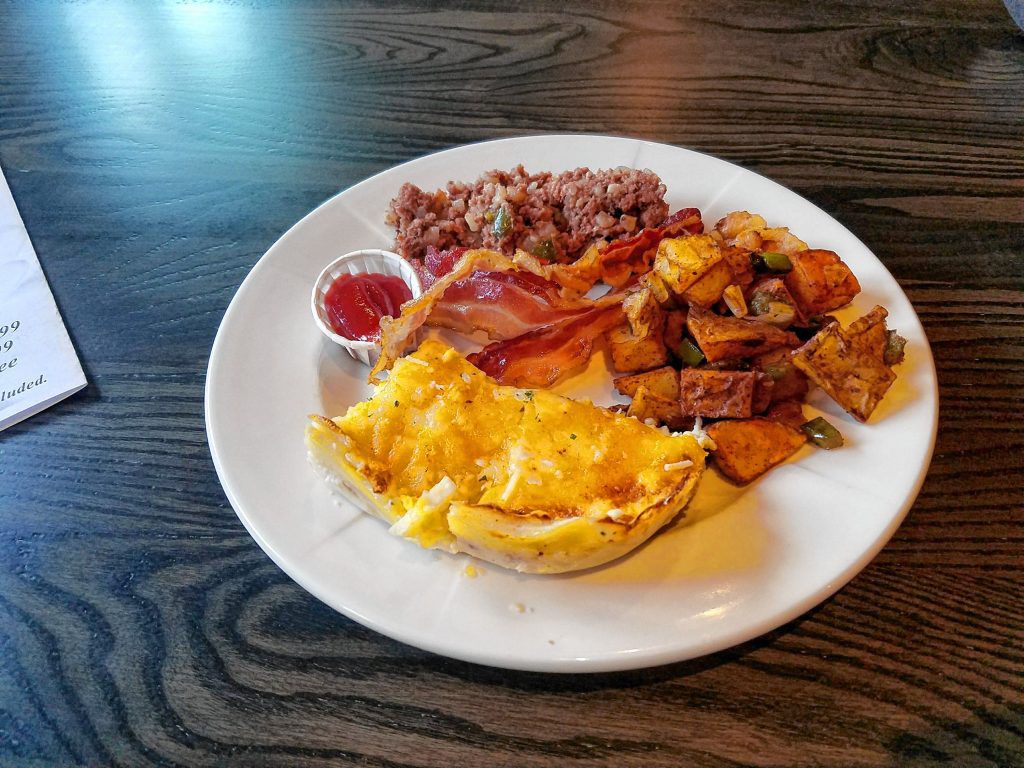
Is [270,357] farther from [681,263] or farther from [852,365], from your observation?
[852,365]

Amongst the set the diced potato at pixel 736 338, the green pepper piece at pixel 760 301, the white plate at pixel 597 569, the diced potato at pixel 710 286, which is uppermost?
the diced potato at pixel 710 286

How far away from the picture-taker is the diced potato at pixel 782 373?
2.08 m

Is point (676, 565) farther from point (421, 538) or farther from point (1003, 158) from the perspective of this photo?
point (1003, 158)

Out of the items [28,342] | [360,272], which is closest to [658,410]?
[360,272]

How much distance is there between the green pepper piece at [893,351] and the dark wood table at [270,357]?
13.1 inches

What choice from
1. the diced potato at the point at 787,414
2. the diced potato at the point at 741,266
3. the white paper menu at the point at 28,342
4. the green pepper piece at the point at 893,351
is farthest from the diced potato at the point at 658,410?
the white paper menu at the point at 28,342

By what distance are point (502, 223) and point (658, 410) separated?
2.91 feet

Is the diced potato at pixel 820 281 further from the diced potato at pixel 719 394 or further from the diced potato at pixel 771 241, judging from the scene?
the diced potato at pixel 719 394

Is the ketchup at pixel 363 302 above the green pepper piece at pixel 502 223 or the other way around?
the other way around

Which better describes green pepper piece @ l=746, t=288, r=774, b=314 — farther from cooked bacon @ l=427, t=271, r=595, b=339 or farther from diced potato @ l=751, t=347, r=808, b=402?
cooked bacon @ l=427, t=271, r=595, b=339

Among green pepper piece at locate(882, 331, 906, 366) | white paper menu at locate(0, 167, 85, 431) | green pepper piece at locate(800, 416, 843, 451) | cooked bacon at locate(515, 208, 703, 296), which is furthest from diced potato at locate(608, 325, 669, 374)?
white paper menu at locate(0, 167, 85, 431)

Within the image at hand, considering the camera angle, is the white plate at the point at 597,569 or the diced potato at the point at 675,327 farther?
the diced potato at the point at 675,327

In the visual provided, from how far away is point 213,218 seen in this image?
3119 millimetres

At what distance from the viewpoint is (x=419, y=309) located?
2215 mm
